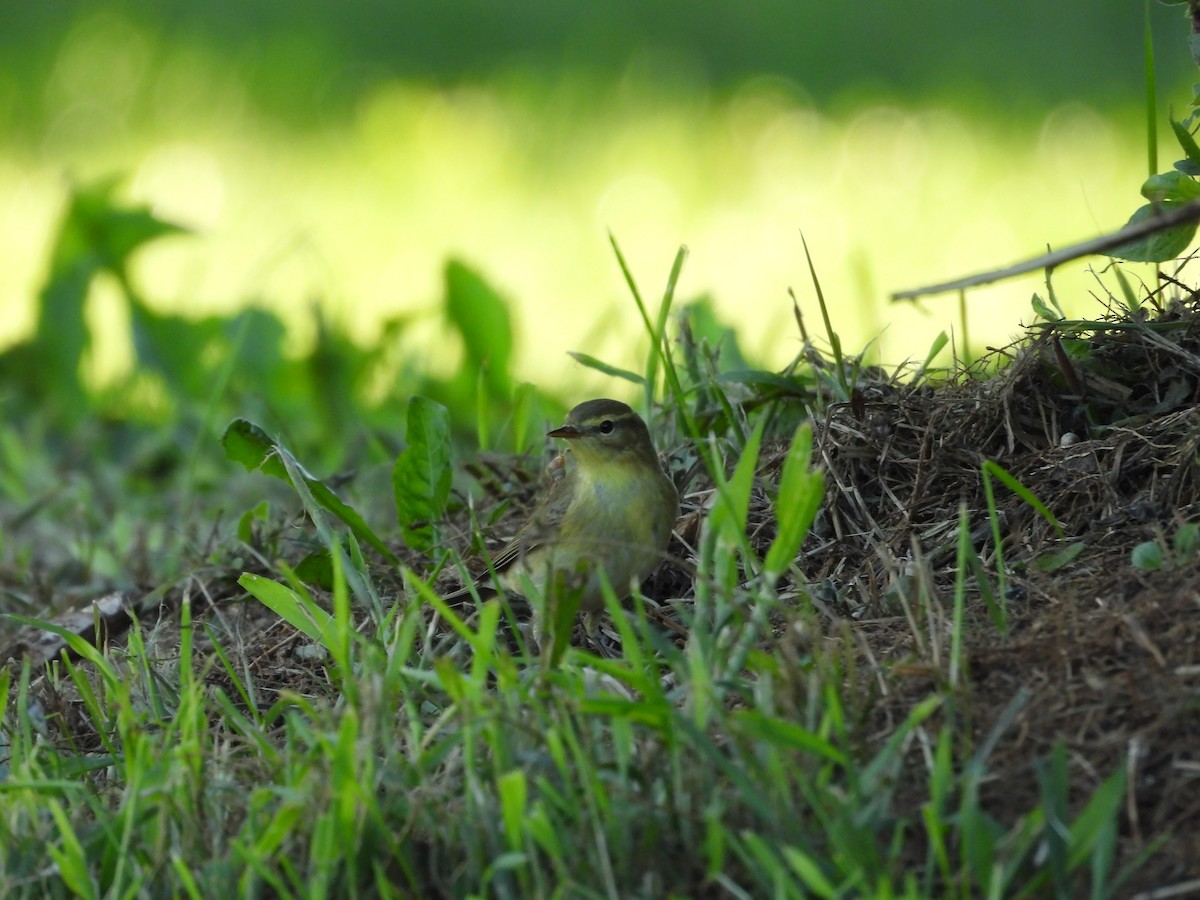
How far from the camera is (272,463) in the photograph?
A: 402 centimetres

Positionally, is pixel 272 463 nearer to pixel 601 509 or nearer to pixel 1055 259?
pixel 601 509

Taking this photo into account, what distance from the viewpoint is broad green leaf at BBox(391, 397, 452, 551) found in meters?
4.15

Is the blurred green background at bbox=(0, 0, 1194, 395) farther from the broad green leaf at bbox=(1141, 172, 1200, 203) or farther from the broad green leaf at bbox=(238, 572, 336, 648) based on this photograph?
the broad green leaf at bbox=(238, 572, 336, 648)

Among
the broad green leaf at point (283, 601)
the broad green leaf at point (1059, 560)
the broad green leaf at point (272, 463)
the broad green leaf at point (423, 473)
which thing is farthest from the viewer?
the broad green leaf at point (423, 473)

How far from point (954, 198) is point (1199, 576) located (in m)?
6.09

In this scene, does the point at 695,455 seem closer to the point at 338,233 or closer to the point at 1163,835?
the point at 1163,835

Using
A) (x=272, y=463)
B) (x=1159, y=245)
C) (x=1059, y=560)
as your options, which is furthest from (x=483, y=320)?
(x=1059, y=560)

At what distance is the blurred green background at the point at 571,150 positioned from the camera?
7738 mm

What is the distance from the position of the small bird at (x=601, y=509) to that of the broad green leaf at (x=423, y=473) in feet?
Answer: 0.69

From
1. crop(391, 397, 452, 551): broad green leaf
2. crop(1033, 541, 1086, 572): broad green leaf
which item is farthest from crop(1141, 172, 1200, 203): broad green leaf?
crop(391, 397, 452, 551): broad green leaf

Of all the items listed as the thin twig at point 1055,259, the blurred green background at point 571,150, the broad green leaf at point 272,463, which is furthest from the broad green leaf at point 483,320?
the thin twig at point 1055,259

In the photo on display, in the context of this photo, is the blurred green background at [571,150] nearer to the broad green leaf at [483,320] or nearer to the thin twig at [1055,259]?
the broad green leaf at [483,320]

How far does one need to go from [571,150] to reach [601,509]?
5.89 metres

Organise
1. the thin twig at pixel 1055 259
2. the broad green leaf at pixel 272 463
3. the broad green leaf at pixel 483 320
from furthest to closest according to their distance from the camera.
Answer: the broad green leaf at pixel 483 320
the broad green leaf at pixel 272 463
the thin twig at pixel 1055 259
